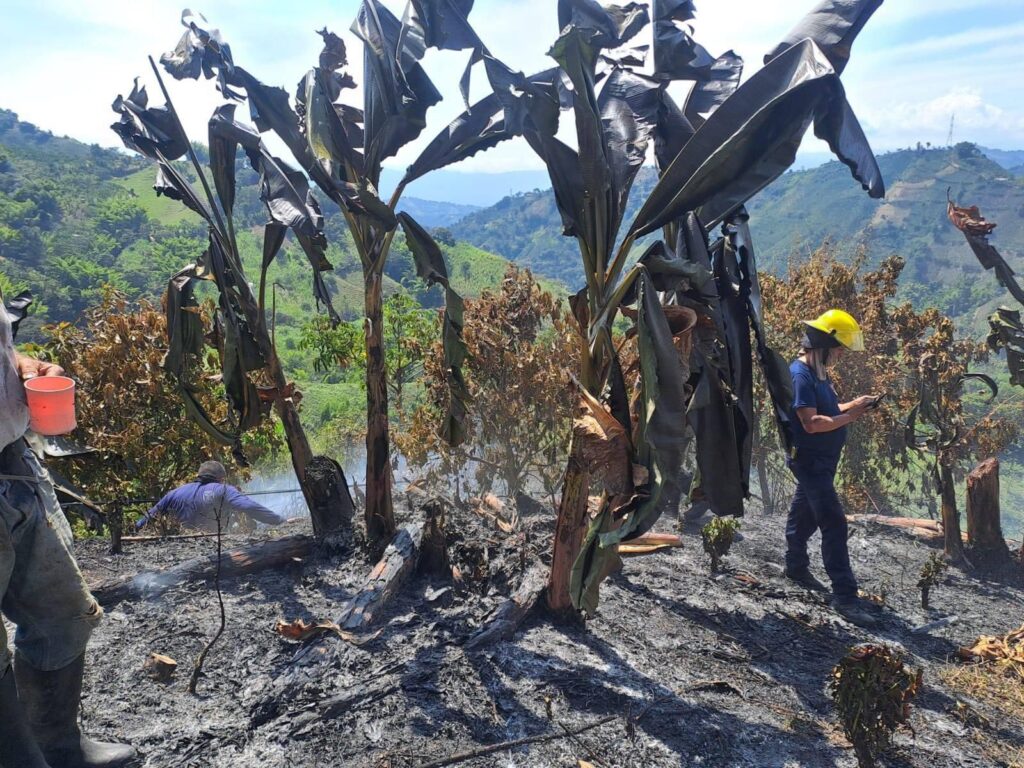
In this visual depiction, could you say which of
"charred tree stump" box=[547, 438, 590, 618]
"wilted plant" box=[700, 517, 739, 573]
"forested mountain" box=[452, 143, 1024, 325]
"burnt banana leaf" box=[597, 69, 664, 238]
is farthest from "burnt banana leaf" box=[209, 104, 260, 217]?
"forested mountain" box=[452, 143, 1024, 325]

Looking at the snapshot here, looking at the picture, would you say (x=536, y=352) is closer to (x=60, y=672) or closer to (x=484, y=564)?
(x=484, y=564)

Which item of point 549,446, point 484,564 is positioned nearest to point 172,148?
point 484,564

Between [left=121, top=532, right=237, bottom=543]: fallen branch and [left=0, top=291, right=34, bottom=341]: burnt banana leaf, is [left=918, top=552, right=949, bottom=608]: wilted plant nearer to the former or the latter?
[left=121, top=532, right=237, bottom=543]: fallen branch

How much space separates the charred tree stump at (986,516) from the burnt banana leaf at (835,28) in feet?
13.9

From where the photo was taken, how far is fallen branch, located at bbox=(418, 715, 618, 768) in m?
3.05

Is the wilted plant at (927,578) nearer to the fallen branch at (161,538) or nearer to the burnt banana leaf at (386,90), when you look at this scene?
the burnt banana leaf at (386,90)

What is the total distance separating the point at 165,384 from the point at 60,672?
17.3ft

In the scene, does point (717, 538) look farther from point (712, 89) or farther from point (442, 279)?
point (712, 89)

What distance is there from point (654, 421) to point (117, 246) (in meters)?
76.5

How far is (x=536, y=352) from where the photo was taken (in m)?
8.26

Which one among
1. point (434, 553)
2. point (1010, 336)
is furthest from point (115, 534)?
point (1010, 336)

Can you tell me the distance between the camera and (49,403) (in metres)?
2.69

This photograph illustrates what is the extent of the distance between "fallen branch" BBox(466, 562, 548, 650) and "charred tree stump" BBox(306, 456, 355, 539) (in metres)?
1.82

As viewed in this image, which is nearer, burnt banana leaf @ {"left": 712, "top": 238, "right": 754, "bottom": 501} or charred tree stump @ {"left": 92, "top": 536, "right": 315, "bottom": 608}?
burnt banana leaf @ {"left": 712, "top": 238, "right": 754, "bottom": 501}
